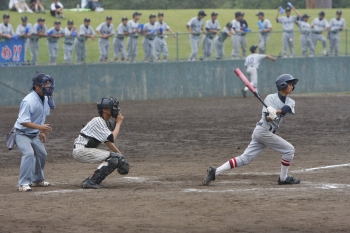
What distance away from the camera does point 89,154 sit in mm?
9367

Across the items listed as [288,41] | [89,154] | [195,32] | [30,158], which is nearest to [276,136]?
[89,154]

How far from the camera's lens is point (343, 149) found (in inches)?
528

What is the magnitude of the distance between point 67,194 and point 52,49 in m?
16.3

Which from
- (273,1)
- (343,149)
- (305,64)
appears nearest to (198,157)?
(343,149)

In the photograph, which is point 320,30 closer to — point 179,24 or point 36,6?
point 179,24

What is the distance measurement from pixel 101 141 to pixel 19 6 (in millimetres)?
24885

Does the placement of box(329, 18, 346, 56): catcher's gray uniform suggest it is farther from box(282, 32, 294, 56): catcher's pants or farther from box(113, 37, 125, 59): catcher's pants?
box(113, 37, 125, 59): catcher's pants

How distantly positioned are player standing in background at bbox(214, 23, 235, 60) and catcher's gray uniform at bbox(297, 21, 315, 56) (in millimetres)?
3258

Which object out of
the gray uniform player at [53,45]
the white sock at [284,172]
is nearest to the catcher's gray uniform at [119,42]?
the gray uniform player at [53,45]

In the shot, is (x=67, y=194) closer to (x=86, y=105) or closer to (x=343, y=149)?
(x=343, y=149)

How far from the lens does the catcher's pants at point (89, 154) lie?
368 inches

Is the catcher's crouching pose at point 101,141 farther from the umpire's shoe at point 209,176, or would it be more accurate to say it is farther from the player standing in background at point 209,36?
the player standing in background at point 209,36

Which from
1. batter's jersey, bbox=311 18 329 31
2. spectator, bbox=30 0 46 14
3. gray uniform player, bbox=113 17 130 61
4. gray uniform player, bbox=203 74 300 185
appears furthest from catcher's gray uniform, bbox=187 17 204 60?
gray uniform player, bbox=203 74 300 185

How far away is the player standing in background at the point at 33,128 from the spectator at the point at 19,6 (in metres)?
24.3
